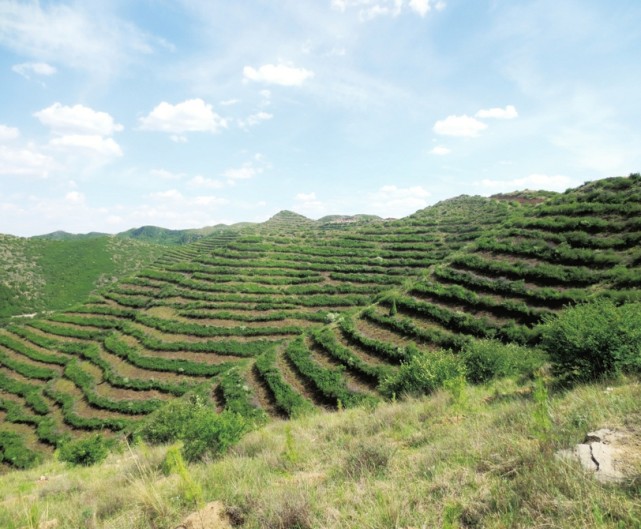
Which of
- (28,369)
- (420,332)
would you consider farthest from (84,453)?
(28,369)

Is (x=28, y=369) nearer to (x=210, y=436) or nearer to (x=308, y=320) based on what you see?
(x=308, y=320)

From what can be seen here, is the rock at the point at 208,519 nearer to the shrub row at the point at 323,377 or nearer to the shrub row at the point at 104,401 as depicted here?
the shrub row at the point at 323,377

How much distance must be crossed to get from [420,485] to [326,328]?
30.2 metres

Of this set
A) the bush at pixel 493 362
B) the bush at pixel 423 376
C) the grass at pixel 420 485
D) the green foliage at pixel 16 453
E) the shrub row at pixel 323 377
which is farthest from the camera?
the green foliage at pixel 16 453

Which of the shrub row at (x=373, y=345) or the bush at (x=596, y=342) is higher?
the bush at (x=596, y=342)

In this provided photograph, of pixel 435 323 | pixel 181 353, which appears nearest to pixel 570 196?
Result: pixel 435 323

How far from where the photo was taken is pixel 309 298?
150 ft

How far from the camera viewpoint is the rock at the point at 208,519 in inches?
181

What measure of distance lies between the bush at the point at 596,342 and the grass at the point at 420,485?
178cm

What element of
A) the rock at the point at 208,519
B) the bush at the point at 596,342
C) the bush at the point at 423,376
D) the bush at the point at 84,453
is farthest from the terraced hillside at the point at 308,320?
the rock at the point at 208,519

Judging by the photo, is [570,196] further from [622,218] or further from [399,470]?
[399,470]

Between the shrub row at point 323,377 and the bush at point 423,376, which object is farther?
the shrub row at point 323,377

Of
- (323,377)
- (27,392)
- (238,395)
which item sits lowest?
(27,392)

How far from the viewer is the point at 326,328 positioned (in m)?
34.6
